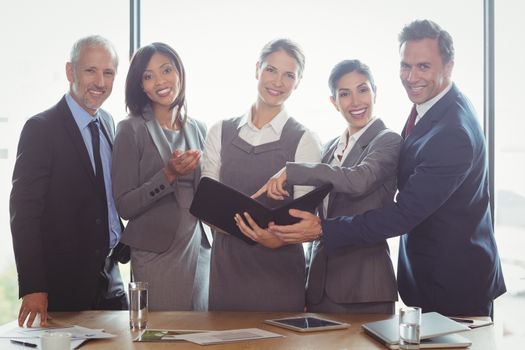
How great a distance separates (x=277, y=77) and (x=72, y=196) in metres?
1.03

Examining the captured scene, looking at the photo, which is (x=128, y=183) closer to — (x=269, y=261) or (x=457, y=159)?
(x=269, y=261)

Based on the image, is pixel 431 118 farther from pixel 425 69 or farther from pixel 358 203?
pixel 358 203

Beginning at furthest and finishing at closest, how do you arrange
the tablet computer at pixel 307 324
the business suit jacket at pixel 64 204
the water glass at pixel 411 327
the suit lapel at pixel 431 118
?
the business suit jacket at pixel 64 204 → the suit lapel at pixel 431 118 → the tablet computer at pixel 307 324 → the water glass at pixel 411 327

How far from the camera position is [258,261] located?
10.8 ft

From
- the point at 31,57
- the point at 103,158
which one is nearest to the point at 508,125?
the point at 103,158

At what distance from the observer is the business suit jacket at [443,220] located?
9.91ft

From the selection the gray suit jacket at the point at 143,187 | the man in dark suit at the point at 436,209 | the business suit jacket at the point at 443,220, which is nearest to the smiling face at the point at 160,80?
the gray suit jacket at the point at 143,187

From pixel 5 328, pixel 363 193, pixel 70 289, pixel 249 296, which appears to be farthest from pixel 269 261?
pixel 5 328

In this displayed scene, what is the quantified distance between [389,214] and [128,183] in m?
1.12

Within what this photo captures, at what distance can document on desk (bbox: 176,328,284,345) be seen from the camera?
2.39 m

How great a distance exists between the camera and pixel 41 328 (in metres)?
2.70

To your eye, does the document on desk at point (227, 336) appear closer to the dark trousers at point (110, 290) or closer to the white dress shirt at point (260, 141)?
the white dress shirt at point (260, 141)

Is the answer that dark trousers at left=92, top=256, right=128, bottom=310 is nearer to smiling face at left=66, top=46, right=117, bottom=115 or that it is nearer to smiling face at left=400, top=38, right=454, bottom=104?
smiling face at left=66, top=46, right=117, bottom=115

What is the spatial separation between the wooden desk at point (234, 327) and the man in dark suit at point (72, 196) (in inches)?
16.0
